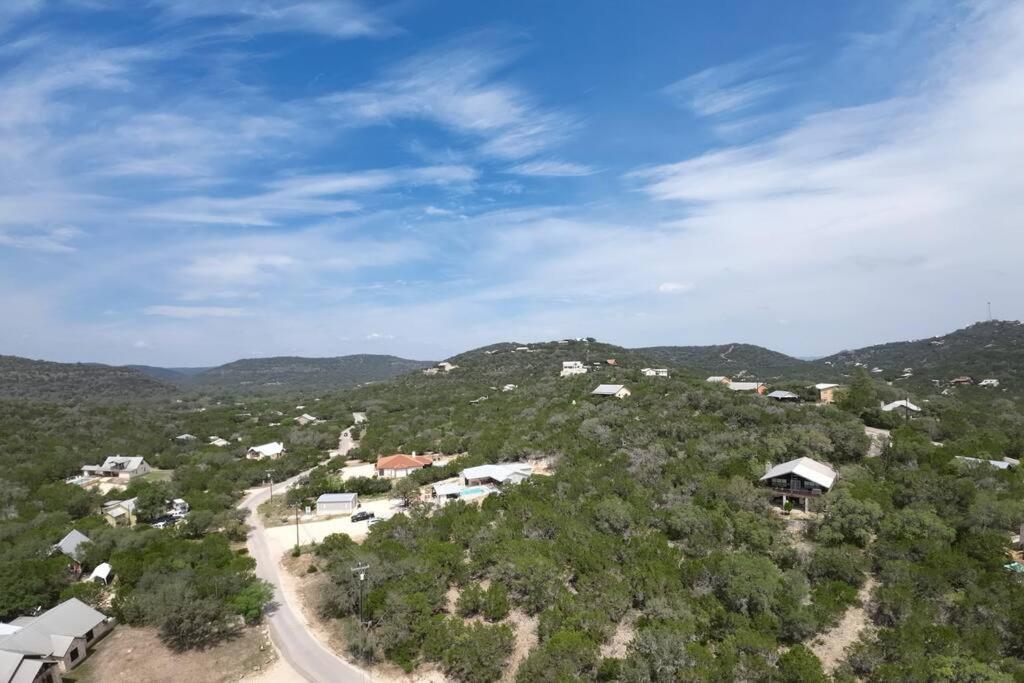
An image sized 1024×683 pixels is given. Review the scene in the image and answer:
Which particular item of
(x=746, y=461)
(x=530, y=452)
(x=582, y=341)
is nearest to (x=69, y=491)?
(x=530, y=452)

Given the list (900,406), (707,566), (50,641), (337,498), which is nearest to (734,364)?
(900,406)

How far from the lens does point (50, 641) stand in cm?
1905

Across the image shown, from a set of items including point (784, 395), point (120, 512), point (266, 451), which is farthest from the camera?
point (266, 451)

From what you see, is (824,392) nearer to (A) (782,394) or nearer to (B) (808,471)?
(A) (782,394)

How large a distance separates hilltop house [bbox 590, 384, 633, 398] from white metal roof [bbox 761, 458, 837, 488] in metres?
26.6

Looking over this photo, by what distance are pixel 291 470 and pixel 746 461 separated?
4307cm

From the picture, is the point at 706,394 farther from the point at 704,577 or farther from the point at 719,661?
the point at 719,661

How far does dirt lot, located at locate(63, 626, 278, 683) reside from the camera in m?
19.0

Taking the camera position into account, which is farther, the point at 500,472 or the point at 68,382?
the point at 68,382

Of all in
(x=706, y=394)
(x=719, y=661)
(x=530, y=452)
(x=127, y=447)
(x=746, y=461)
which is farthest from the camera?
(x=127, y=447)

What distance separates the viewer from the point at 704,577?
22.4 meters

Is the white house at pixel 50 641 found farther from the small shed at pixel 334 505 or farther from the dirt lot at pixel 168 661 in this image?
the small shed at pixel 334 505

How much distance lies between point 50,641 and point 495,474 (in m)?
26.0

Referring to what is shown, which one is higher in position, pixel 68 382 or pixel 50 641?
pixel 68 382
